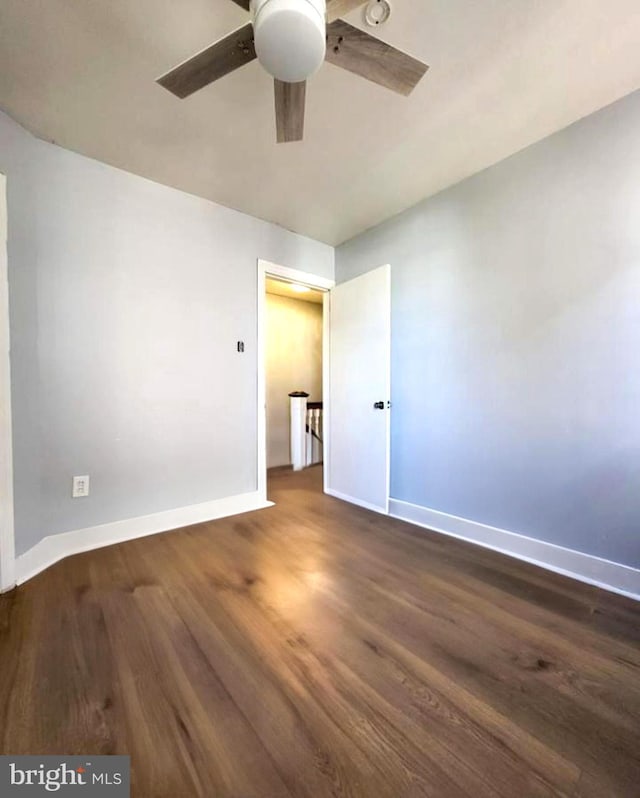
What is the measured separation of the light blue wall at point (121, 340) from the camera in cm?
184

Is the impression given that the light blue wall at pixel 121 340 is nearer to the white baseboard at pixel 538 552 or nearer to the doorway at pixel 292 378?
the white baseboard at pixel 538 552

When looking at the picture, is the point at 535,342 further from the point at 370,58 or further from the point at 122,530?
the point at 122,530

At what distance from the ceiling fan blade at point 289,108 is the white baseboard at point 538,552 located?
2405mm

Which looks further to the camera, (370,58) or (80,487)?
(80,487)

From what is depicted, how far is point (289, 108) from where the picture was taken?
4.43ft

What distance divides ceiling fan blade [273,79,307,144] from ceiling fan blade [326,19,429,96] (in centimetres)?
15

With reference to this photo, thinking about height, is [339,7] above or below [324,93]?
below

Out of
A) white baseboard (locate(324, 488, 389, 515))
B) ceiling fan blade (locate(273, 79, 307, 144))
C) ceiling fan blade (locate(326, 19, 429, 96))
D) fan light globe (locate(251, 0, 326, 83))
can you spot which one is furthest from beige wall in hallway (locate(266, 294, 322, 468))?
fan light globe (locate(251, 0, 326, 83))

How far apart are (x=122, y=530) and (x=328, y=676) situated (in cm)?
169

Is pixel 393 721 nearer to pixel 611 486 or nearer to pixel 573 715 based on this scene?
pixel 573 715

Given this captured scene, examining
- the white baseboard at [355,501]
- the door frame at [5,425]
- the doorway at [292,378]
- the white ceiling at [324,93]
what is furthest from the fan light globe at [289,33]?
the doorway at [292,378]

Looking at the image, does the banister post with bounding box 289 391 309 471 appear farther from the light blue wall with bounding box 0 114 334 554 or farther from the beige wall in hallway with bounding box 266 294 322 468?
the light blue wall with bounding box 0 114 334 554

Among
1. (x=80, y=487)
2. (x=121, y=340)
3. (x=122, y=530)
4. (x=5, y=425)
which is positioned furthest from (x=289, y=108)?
(x=122, y=530)

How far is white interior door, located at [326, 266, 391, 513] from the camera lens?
2.74 meters
